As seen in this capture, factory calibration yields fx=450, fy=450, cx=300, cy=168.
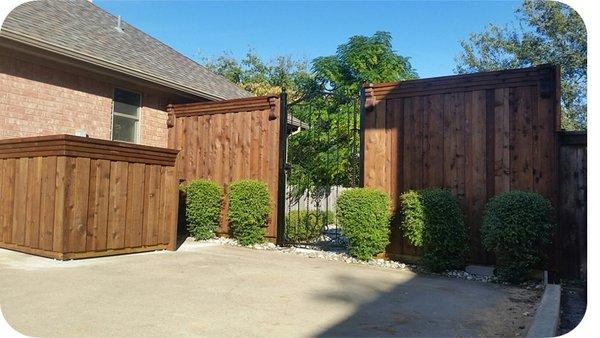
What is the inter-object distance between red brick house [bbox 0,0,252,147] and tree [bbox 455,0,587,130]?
59.3 ft

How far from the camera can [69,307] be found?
396 cm

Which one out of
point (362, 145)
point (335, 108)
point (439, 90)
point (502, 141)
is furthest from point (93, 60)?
point (335, 108)

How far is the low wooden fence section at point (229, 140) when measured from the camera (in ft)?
29.5

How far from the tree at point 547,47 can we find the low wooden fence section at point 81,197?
2062 cm

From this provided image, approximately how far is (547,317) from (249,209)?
561cm

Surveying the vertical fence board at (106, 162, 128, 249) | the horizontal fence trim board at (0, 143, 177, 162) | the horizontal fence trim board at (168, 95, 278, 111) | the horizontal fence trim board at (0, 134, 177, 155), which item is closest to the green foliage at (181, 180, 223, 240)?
the horizontal fence trim board at (0, 143, 177, 162)

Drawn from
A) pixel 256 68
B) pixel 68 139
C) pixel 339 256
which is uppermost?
pixel 256 68

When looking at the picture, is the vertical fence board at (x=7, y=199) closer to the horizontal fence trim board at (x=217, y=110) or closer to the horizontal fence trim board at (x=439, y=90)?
the horizontal fence trim board at (x=217, y=110)

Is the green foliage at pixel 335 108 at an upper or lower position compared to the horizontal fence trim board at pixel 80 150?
upper

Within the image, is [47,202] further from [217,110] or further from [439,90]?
[439,90]

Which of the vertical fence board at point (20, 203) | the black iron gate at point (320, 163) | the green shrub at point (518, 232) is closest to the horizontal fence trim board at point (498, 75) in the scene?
the green shrub at point (518, 232)

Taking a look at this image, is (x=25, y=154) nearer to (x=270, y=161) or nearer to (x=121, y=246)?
(x=121, y=246)

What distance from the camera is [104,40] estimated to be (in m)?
10.2

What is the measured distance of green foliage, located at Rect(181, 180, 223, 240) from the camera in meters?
8.98
